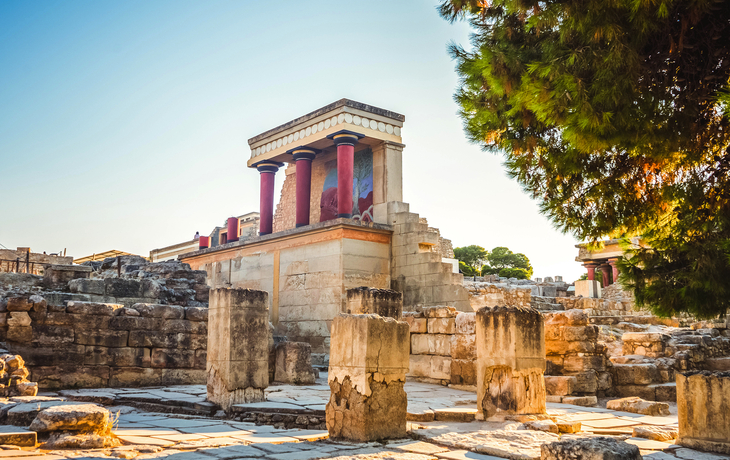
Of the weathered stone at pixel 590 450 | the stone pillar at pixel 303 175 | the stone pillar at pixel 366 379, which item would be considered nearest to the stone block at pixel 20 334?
the stone pillar at pixel 366 379

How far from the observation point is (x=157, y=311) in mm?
10133

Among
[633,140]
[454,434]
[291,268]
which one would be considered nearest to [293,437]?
[454,434]

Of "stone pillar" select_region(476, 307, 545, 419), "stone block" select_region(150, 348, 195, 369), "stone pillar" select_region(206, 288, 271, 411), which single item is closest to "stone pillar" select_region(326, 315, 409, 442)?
"stone pillar" select_region(476, 307, 545, 419)

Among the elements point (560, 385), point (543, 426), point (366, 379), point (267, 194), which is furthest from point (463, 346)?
point (267, 194)

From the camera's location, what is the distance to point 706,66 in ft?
16.1

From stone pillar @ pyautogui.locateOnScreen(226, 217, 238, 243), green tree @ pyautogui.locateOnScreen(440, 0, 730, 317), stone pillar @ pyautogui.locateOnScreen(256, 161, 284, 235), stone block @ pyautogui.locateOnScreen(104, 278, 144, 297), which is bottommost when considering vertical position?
stone block @ pyautogui.locateOnScreen(104, 278, 144, 297)

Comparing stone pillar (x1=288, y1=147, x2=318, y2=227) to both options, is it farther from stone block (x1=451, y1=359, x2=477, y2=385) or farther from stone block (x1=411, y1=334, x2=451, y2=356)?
stone block (x1=451, y1=359, x2=477, y2=385)

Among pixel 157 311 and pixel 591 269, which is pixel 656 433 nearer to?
pixel 157 311

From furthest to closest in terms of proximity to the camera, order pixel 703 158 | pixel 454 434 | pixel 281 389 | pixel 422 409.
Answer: pixel 281 389 → pixel 422 409 → pixel 454 434 → pixel 703 158

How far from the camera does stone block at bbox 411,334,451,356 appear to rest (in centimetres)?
1066

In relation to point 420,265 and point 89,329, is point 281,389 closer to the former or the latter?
point 89,329

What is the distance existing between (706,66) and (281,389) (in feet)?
23.2

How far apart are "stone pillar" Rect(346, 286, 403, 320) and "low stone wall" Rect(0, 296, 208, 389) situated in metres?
2.97

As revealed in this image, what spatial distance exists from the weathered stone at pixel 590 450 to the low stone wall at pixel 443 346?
566cm
